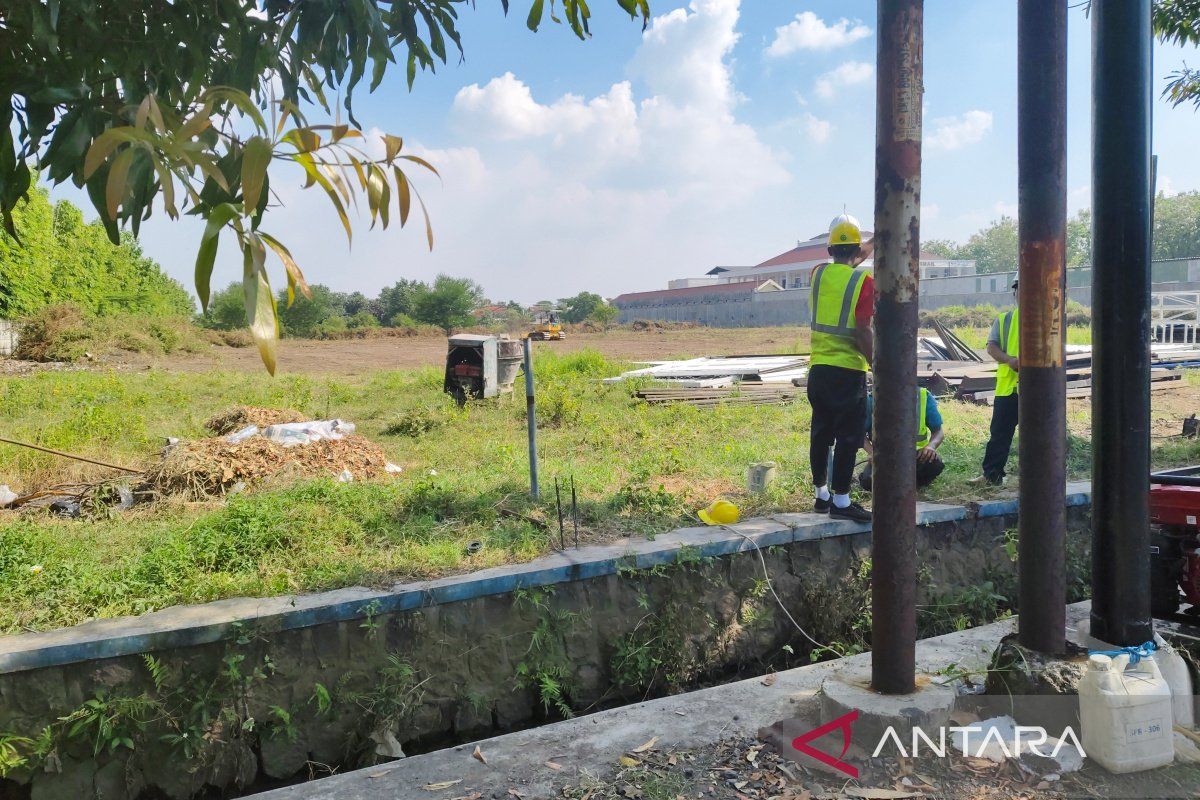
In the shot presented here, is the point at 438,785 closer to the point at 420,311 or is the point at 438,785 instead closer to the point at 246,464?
the point at 246,464

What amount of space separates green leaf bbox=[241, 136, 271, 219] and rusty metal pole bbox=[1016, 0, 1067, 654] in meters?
3.16

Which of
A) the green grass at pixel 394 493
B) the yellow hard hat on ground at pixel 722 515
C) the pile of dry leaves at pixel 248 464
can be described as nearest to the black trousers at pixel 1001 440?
the green grass at pixel 394 493

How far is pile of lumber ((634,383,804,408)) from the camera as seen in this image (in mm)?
11625

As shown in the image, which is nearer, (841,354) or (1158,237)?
(841,354)

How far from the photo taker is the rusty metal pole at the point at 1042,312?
3355mm

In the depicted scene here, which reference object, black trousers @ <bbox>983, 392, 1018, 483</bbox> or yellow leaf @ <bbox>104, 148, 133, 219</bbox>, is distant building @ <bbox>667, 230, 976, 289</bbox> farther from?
yellow leaf @ <bbox>104, 148, 133, 219</bbox>

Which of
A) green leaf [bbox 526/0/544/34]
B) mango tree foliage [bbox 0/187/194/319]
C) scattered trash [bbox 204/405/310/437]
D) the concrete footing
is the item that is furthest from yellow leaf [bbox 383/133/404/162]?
mango tree foliage [bbox 0/187/194/319]

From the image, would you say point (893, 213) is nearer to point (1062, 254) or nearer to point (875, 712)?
point (1062, 254)

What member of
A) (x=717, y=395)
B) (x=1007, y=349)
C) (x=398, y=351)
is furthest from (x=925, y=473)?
(x=398, y=351)

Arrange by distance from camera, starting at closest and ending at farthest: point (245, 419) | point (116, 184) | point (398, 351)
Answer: point (116, 184), point (245, 419), point (398, 351)

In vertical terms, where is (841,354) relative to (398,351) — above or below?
below

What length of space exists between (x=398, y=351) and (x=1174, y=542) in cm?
2588

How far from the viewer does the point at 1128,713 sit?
297 centimetres

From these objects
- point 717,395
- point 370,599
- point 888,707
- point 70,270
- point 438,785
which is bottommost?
point 438,785
